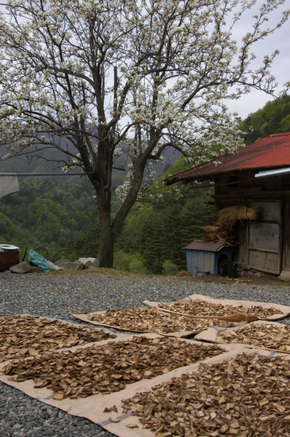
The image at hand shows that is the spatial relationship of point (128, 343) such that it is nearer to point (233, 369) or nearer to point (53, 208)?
point (233, 369)

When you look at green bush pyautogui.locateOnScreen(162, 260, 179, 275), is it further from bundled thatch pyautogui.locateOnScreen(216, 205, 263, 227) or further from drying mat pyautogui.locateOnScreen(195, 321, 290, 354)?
drying mat pyautogui.locateOnScreen(195, 321, 290, 354)

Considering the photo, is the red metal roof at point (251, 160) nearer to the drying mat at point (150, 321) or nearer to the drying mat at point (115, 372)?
the drying mat at point (150, 321)

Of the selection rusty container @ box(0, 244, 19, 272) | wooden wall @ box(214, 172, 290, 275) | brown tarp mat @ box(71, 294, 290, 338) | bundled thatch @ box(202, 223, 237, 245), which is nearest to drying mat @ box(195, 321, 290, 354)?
brown tarp mat @ box(71, 294, 290, 338)

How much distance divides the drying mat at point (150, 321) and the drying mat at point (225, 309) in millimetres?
159

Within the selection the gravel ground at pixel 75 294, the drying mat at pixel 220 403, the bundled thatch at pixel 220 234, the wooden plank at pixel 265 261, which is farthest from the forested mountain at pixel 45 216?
the drying mat at pixel 220 403

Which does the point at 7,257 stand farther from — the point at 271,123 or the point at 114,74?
Answer: the point at 271,123

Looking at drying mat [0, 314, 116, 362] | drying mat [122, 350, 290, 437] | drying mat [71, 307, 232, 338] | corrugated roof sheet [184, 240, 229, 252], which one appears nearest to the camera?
drying mat [122, 350, 290, 437]

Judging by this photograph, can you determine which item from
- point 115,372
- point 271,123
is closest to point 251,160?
point 115,372

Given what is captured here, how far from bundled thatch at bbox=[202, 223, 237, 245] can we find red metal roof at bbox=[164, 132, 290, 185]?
1537 mm

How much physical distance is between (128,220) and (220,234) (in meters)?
33.9

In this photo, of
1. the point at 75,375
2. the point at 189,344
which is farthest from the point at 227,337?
the point at 75,375

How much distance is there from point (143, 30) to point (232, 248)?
7208 millimetres

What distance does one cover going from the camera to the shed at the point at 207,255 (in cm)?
1145

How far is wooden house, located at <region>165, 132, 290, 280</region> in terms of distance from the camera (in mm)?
9961
